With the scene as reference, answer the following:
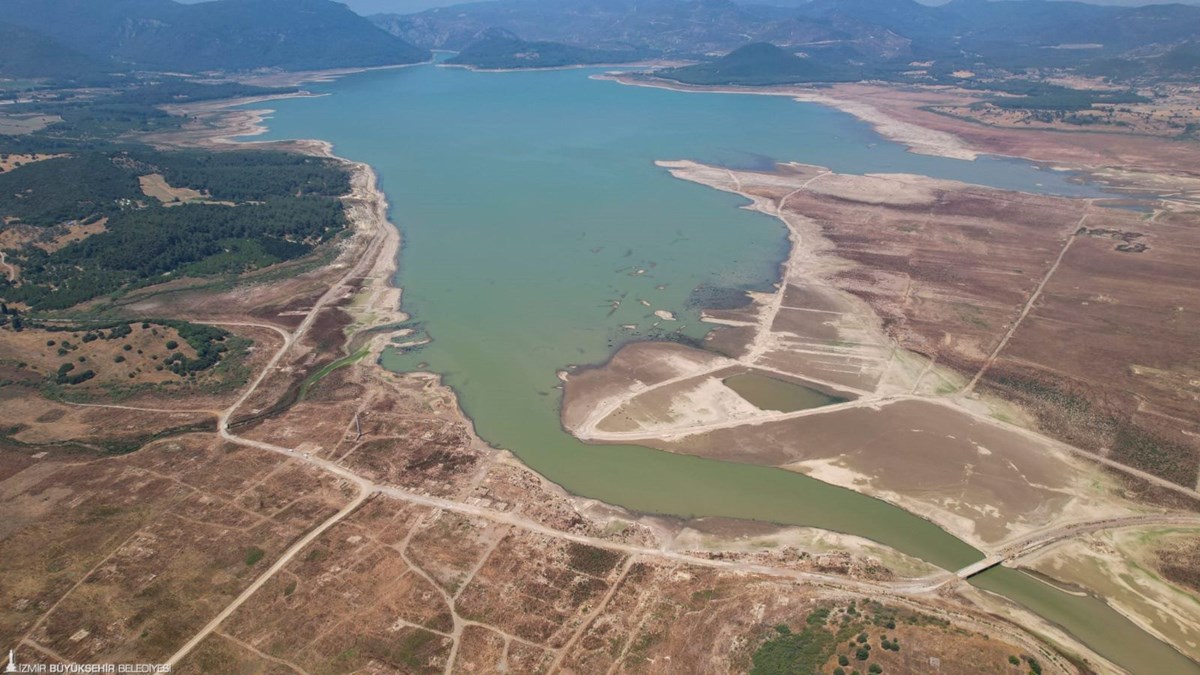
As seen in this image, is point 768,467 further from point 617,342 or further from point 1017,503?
point 617,342

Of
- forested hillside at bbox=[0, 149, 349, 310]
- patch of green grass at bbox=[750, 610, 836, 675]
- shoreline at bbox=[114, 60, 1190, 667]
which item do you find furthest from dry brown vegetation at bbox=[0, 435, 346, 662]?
forested hillside at bbox=[0, 149, 349, 310]

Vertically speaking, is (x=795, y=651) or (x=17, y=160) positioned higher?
(x=17, y=160)

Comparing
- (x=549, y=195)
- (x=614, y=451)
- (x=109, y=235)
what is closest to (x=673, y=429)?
(x=614, y=451)

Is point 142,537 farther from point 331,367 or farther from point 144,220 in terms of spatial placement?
point 144,220

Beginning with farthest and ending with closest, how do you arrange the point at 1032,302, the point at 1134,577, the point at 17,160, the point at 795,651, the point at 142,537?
the point at 17,160 < the point at 1032,302 < the point at 142,537 < the point at 1134,577 < the point at 795,651

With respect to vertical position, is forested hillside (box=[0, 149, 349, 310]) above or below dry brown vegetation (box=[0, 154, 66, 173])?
below

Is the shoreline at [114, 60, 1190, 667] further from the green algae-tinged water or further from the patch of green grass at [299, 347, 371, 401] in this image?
the green algae-tinged water

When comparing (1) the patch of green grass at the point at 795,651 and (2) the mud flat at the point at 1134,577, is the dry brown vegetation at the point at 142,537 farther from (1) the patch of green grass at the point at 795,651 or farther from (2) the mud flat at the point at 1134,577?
(2) the mud flat at the point at 1134,577

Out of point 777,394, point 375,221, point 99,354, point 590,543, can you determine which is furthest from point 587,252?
point 99,354
